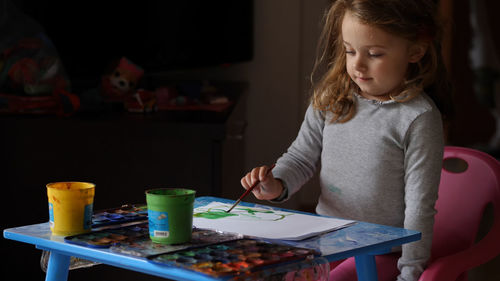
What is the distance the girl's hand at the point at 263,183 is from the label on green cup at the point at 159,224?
1.10 ft

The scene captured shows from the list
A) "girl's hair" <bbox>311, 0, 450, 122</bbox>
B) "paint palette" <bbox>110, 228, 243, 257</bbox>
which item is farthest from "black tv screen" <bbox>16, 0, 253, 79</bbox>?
"paint palette" <bbox>110, 228, 243, 257</bbox>

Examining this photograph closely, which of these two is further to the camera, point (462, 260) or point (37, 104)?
point (37, 104)

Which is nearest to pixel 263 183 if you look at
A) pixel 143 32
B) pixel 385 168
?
pixel 385 168

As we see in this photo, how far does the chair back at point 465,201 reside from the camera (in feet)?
5.20

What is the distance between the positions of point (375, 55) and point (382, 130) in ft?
0.51

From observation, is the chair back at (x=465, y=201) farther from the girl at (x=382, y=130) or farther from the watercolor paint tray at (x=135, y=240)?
the watercolor paint tray at (x=135, y=240)

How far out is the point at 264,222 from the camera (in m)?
1.19

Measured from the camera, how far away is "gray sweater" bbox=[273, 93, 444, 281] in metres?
1.37

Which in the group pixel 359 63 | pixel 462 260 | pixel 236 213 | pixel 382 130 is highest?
pixel 359 63

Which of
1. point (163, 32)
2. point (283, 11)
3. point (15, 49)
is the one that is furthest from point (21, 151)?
point (283, 11)

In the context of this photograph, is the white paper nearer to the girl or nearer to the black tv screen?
the girl

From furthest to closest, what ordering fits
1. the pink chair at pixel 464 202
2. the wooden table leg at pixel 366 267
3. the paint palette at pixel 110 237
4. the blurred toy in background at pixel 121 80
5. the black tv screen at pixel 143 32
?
the blurred toy in background at pixel 121 80, the black tv screen at pixel 143 32, the pink chair at pixel 464 202, the wooden table leg at pixel 366 267, the paint palette at pixel 110 237

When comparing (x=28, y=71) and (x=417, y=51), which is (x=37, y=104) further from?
(x=417, y=51)

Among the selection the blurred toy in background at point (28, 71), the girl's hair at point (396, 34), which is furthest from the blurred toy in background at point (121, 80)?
the girl's hair at point (396, 34)
